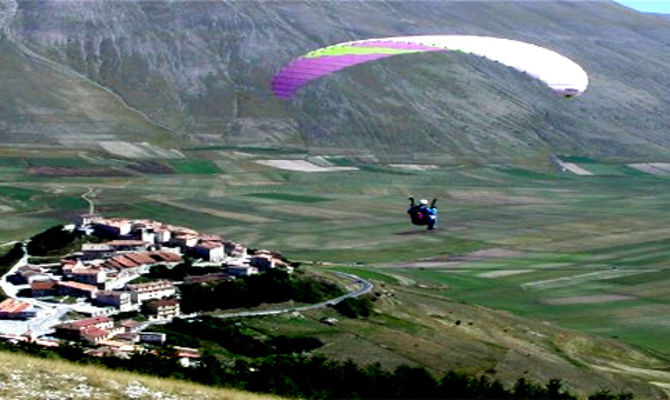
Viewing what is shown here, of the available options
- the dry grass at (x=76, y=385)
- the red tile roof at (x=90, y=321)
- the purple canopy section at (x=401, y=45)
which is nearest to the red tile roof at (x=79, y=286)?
the red tile roof at (x=90, y=321)

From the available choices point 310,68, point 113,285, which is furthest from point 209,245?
point 310,68

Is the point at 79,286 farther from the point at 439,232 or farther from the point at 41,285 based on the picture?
the point at 439,232

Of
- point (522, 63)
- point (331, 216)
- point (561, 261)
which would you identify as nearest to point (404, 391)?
point (522, 63)

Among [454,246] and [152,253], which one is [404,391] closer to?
[152,253]

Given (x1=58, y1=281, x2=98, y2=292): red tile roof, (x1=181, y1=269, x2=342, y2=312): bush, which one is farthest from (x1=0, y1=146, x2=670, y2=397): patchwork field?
(x1=58, y1=281, x2=98, y2=292): red tile roof

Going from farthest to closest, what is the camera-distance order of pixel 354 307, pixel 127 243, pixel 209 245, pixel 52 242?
pixel 52 242 → pixel 127 243 → pixel 209 245 → pixel 354 307

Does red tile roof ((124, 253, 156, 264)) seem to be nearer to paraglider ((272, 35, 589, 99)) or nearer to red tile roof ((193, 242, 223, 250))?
red tile roof ((193, 242, 223, 250))

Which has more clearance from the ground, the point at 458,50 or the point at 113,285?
the point at 458,50
